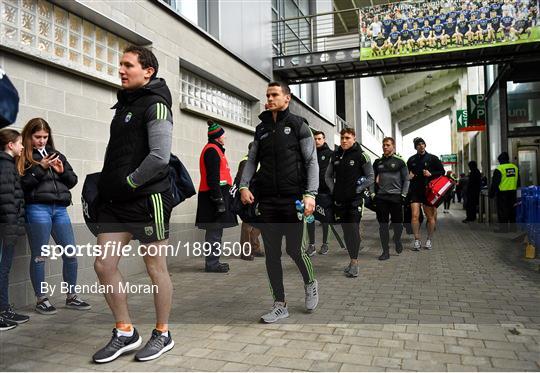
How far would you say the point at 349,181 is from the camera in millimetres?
5852

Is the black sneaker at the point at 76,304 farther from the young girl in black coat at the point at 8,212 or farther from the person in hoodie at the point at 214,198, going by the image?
the person in hoodie at the point at 214,198

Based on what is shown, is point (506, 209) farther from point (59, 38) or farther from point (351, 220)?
point (59, 38)

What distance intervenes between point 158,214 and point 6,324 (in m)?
1.89

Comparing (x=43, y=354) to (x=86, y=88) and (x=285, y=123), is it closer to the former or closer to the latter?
(x=285, y=123)

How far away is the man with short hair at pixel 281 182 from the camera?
3.73 metres

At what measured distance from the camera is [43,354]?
307 centimetres

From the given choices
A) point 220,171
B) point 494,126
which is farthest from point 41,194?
point 494,126

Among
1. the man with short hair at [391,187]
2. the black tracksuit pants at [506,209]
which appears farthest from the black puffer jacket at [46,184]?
the black tracksuit pants at [506,209]

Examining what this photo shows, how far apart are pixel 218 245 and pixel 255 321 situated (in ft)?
7.99

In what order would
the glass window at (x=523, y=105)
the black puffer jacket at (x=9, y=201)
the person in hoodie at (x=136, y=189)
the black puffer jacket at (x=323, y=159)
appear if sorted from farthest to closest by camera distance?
the glass window at (x=523, y=105), the black puffer jacket at (x=323, y=159), the black puffer jacket at (x=9, y=201), the person in hoodie at (x=136, y=189)

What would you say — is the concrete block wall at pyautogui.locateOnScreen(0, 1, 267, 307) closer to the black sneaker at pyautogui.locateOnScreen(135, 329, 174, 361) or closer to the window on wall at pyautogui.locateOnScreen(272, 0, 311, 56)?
the black sneaker at pyautogui.locateOnScreen(135, 329, 174, 361)

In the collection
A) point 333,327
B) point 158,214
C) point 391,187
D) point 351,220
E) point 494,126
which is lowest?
point 333,327

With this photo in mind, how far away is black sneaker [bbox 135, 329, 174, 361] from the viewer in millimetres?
2877

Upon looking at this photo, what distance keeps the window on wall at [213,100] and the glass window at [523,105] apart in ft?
22.5
